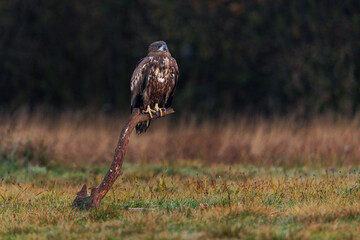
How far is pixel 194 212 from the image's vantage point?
679 cm

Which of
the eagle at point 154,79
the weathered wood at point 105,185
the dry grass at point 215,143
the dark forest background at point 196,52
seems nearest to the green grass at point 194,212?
the weathered wood at point 105,185

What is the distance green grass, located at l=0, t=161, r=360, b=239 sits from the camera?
5.96 meters

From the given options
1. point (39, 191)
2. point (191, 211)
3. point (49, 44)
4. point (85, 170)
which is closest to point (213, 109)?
point (49, 44)

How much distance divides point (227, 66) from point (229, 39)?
46.8 inches

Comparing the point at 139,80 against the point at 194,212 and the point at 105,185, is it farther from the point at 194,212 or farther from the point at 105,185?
the point at 194,212

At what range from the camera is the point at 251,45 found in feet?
76.3

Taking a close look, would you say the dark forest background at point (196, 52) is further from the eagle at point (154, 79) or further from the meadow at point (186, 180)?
the eagle at point (154, 79)

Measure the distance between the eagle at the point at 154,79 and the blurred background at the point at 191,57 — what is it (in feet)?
23.5

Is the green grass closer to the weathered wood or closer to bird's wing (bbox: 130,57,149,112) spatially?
the weathered wood

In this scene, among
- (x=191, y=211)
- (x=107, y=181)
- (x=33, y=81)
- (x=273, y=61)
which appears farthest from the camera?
(x=33, y=81)

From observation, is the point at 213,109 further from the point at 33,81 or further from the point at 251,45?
the point at 33,81

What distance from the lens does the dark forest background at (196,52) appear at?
20719mm

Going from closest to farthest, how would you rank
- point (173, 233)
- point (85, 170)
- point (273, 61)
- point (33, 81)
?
1. point (173, 233)
2. point (85, 170)
3. point (273, 61)
4. point (33, 81)

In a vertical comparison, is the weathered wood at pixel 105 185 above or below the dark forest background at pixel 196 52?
below
